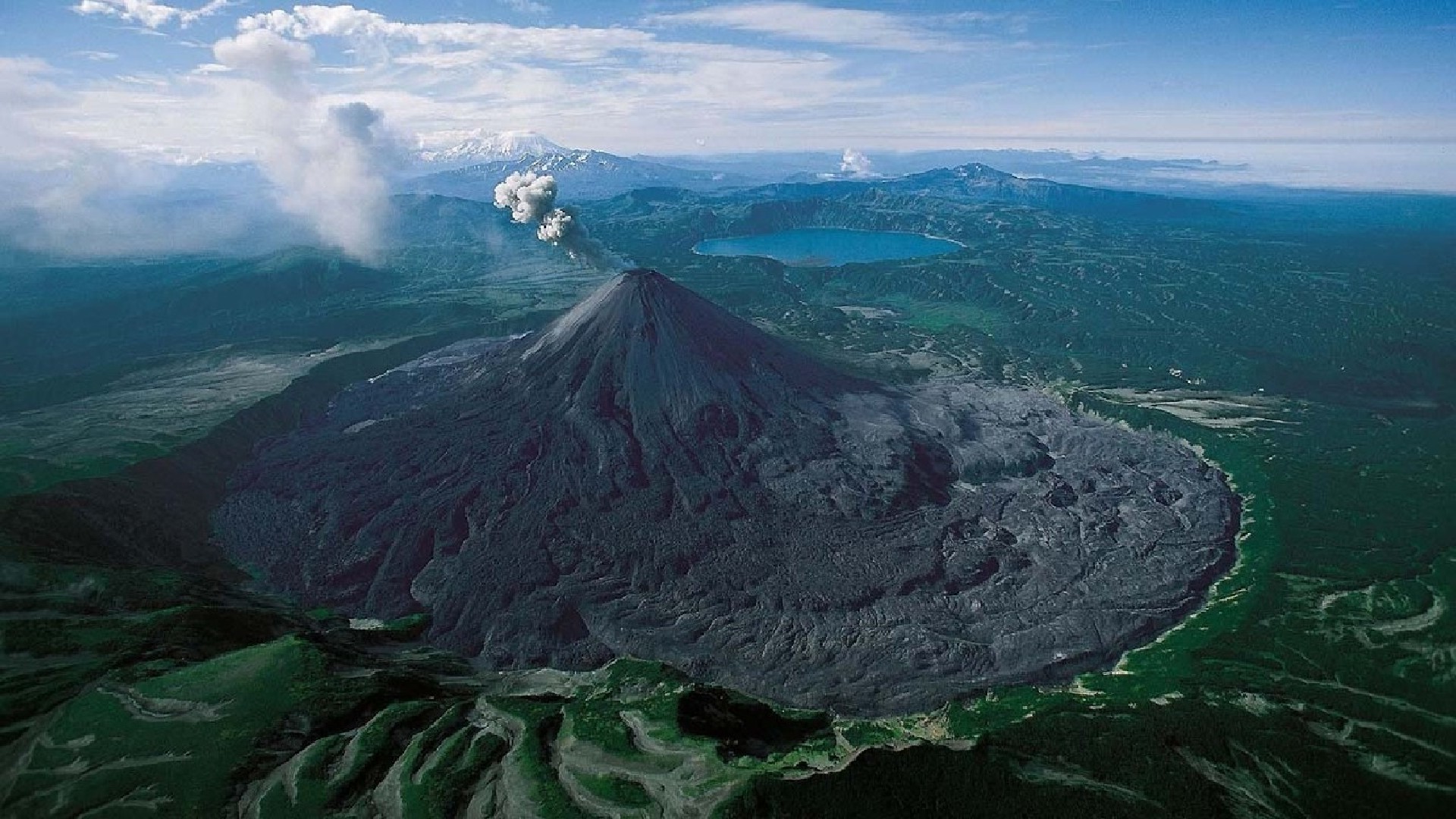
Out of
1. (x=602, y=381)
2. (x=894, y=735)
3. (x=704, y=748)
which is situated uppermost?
(x=602, y=381)

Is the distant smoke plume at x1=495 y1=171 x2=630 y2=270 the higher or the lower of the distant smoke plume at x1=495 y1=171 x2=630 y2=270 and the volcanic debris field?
the higher

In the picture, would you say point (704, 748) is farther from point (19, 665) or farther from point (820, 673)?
point (19, 665)

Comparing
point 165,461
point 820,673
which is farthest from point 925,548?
point 165,461

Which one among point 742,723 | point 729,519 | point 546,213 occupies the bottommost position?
point 742,723

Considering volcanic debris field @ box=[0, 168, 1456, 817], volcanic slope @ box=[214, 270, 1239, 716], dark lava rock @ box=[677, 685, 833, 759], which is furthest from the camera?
volcanic slope @ box=[214, 270, 1239, 716]

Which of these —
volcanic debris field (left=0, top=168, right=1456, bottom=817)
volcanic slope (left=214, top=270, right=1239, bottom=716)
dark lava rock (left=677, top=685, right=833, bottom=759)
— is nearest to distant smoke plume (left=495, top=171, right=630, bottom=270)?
volcanic debris field (left=0, top=168, right=1456, bottom=817)

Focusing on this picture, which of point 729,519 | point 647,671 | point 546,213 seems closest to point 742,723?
point 647,671

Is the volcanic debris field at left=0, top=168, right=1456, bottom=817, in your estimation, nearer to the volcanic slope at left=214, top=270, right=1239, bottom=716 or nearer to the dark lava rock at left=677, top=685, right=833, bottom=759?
the dark lava rock at left=677, top=685, right=833, bottom=759

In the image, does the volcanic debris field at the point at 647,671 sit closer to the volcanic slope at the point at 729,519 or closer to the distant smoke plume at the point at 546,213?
the volcanic slope at the point at 729,519

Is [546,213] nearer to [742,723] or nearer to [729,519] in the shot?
[729,519]
